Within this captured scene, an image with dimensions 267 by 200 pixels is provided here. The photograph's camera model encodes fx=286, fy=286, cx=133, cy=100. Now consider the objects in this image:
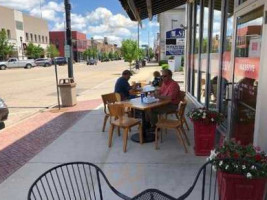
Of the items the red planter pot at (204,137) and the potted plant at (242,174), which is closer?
the potted plant at (242,174)

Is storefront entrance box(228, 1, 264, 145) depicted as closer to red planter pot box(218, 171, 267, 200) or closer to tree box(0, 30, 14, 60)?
red planter pot box(218, 171, 267, 200)

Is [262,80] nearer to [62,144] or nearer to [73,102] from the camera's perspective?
[62,144]

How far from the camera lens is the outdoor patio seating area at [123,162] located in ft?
13.5

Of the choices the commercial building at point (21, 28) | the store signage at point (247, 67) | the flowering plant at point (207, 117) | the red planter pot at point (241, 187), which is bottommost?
the red planter pot at point (241, 187)

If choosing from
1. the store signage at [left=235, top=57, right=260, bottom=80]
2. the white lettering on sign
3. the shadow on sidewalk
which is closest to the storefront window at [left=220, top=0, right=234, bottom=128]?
the store signage at [left=235, top=57, right=260, bottom=80]

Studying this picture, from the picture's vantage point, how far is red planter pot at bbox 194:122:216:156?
5.00 m

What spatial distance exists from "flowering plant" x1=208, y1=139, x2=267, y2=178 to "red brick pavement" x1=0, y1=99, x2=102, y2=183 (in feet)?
11.0

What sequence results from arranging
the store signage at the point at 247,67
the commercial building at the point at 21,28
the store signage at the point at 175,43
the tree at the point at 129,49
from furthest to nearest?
the commercial building at the point at 21,28, the tree at the point at 129,49, the store signage at the point at 175,43, the store signage at the point at 247,67

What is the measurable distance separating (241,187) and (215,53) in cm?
403

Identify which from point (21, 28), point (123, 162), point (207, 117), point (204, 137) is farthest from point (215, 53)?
point (21, 28)

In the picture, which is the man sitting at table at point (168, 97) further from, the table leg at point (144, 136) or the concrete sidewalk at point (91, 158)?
the concrete sidewalk at point (91, 158)

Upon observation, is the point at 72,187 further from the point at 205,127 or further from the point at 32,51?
the point at 32,51

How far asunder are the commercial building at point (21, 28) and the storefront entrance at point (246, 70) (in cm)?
5827

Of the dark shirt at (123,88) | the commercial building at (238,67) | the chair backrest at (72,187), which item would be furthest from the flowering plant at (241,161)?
the dark shirt at (123,88)
